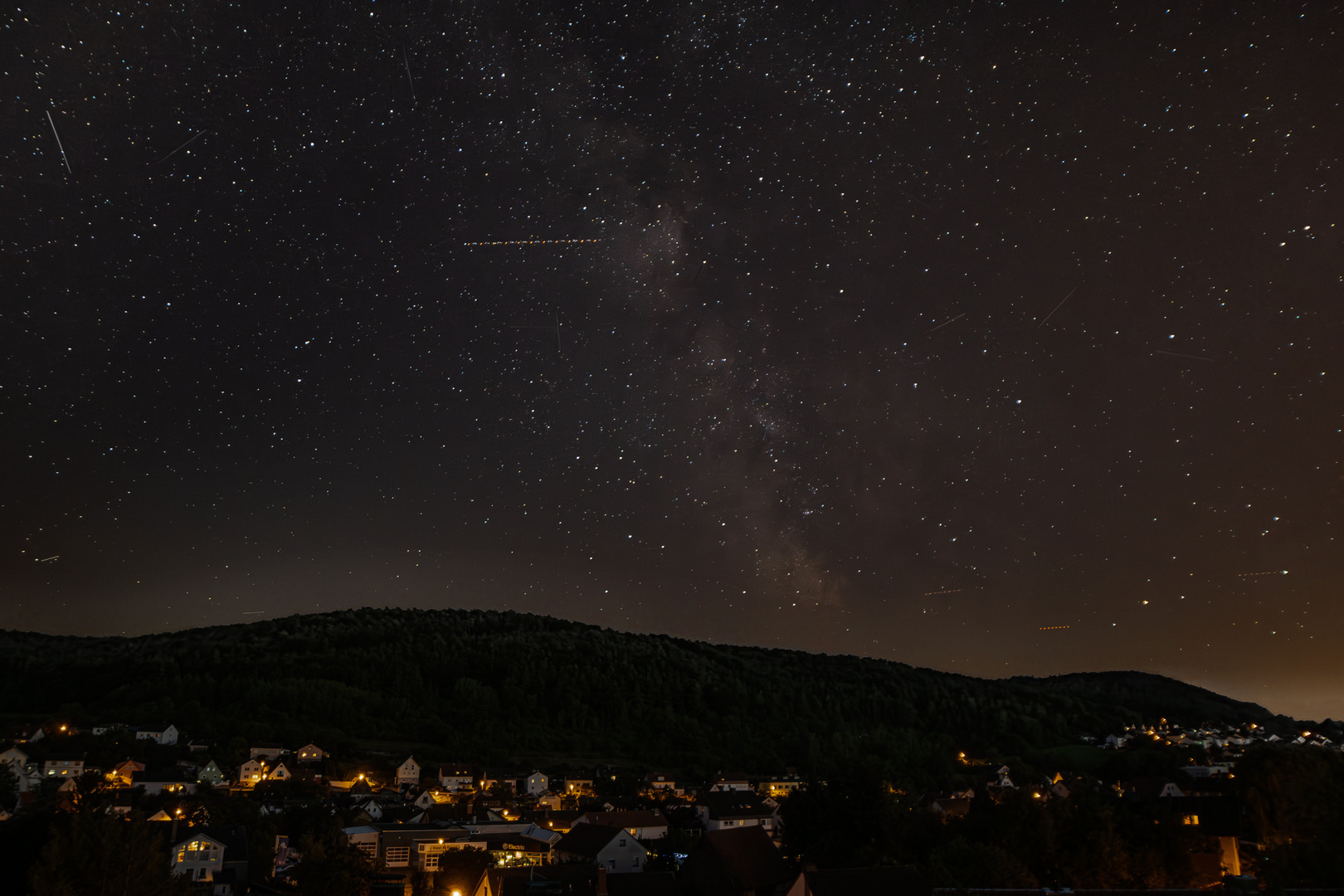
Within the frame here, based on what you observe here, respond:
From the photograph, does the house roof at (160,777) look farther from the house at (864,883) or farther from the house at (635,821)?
the house at (864,883)

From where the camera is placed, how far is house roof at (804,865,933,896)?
24375 millimetres

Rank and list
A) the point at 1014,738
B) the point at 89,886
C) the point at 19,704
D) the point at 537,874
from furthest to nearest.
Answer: the point at 1014,738 < the point at 19,704 < the point at 537,874 < the point at 89,886

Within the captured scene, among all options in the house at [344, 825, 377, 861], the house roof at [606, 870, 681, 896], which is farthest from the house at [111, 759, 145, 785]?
the house roof at [606, 870, 681, 896]

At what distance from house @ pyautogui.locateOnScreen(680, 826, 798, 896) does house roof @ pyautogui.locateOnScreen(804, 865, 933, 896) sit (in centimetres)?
524

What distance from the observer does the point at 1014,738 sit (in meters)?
114

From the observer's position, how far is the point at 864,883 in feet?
81.3

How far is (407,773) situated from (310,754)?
35.1 ft

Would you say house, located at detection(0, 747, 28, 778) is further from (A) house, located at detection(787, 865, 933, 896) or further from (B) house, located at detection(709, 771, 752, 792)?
(A) house, located at detection(787, 865, 933, 896)

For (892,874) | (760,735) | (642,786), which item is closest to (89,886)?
(892,874)

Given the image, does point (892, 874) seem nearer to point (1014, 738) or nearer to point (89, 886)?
point (89, 886)

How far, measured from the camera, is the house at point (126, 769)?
61119 mm

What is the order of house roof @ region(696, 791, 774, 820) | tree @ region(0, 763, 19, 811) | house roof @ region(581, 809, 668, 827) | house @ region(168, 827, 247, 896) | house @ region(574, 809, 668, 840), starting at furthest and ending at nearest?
house roof @ region(696, 791, 774, 820) → house roof @ region(581, 809, 668, 827) → house @ region(574, 809, 668, 840) → tree @ region(0, 763, 19, 811) → house @ region(168, 827, 247, 896)

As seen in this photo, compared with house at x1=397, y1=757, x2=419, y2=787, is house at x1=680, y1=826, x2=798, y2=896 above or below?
above

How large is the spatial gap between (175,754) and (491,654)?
70.0 meters
